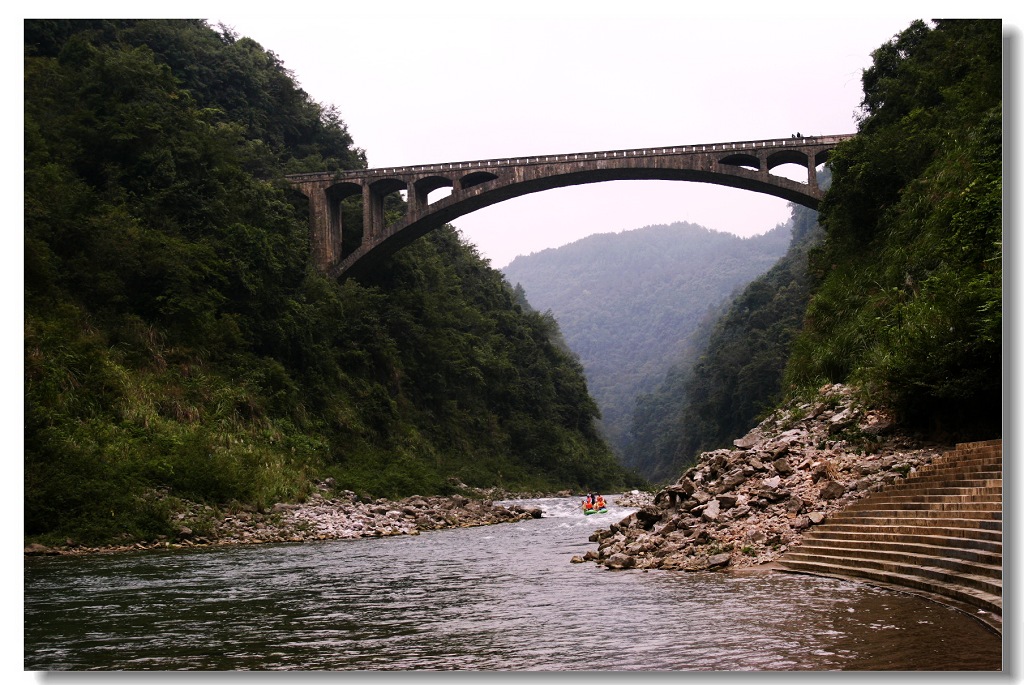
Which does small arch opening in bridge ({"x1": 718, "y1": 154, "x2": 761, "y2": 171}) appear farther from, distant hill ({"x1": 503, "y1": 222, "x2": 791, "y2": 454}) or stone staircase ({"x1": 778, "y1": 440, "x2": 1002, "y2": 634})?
distant hill ({"x1": 503, "y1": 222, "x2": 791, "y2": 454})

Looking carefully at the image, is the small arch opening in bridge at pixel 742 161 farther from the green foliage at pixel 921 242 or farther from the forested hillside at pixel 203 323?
the forested hillside at pixel 203 323

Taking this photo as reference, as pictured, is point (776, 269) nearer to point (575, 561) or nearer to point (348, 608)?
point (575, 561)

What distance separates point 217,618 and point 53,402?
14.2 metres

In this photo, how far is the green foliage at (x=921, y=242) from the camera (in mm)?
14234

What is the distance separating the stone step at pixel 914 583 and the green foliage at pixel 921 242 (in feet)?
10.8

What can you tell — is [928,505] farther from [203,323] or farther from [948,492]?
[203,323]

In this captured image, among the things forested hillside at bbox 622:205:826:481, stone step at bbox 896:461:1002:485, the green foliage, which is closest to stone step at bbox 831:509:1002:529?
stone step at bbox 896:461:1002:485

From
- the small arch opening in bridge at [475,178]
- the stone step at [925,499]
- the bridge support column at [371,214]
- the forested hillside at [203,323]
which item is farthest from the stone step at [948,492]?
the bridge support column at [371,214]

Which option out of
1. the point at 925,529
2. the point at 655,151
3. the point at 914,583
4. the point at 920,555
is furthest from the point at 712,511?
the point at 655,151

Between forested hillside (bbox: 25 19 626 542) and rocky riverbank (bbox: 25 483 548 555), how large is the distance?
522 mm

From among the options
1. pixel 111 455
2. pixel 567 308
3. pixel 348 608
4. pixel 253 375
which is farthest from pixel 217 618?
pixel 567 308

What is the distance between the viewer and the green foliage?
46.7 ft

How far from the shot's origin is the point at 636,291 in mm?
175250

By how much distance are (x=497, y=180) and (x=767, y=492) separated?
2851cm
